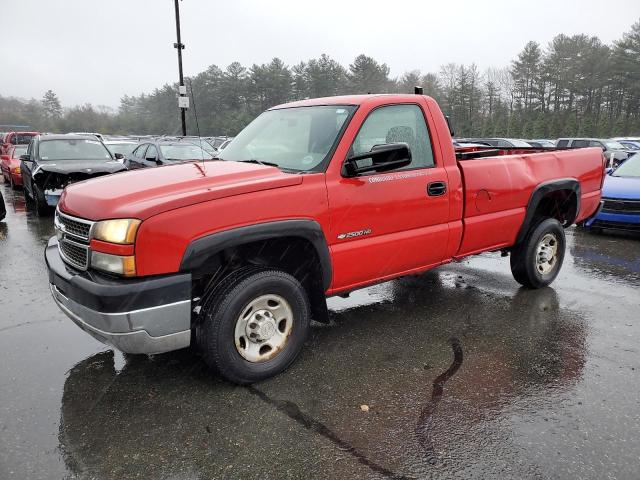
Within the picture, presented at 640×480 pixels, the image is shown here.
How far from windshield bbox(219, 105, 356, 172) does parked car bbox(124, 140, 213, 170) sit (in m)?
7.63

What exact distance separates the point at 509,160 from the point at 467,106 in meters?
57.4

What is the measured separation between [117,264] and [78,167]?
8.00 m

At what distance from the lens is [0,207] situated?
8914mm

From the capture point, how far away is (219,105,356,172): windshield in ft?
12.3

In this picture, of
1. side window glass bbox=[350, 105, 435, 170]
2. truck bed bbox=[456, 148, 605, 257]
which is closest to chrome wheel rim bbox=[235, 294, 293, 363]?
side window glass bbox=[350, 105, 435, 170]

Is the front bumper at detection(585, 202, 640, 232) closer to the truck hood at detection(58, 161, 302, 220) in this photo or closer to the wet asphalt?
the wet asphalt

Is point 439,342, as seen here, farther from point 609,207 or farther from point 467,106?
point 467,106

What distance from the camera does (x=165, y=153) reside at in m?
12.1

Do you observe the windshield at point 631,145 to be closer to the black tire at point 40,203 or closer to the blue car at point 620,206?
the blue car at point 620,206

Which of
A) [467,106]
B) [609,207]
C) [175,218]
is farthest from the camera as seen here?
[467,106]

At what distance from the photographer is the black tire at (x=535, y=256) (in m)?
5.24

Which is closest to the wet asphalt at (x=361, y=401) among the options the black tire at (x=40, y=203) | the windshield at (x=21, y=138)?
the black tire at (x=40, y=203)

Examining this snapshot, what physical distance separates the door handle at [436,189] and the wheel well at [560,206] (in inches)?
72.5

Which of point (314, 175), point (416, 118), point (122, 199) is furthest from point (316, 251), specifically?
point (416, 118)
